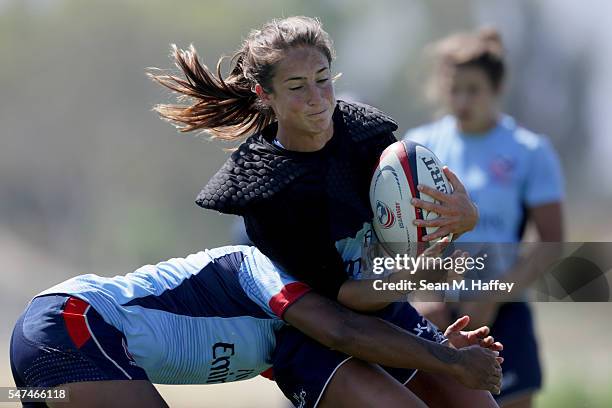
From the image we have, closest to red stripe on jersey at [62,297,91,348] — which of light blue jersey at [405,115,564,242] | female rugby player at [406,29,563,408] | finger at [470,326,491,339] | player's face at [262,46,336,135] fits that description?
player's face at [262,46,336,135]

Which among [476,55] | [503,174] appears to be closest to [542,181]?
[503,174]

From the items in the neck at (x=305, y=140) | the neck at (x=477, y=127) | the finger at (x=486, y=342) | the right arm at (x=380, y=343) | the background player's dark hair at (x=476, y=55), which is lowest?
the right arm at (x=380, y=343)

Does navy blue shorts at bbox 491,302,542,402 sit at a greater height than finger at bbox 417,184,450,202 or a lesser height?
lesser

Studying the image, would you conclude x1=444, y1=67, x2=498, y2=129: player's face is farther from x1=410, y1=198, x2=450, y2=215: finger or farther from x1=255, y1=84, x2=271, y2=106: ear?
x1=410, y1=198, x2=450, y2=215: finger

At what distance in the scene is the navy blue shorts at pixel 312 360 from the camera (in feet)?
12.9

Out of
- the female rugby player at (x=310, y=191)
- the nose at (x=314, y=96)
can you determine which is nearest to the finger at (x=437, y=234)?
the female rugby player at (x=310, y=191)

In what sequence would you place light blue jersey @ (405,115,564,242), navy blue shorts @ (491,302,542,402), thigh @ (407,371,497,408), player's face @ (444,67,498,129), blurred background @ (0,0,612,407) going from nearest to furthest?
thigh @ (407,371,497,408)
navy blue shorts @ (491,302,542,402)
light blue jersey @ (405,115,564,242)
player's face @ (444,67,498,129)
blurred background @ (0,0,612,407)

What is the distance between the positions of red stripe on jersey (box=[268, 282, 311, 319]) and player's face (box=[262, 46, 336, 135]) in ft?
1.72

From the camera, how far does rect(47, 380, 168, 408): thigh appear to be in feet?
12.3

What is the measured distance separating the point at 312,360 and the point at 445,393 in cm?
54

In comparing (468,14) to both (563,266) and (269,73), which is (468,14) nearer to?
(563,266)

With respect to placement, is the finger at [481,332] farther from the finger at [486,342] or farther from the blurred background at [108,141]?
the blurred background at [108,141]

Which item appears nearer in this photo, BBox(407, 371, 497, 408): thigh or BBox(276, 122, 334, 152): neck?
BBox(276, 122, 334, 152): neck

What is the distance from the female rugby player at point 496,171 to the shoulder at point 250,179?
5.89ft
